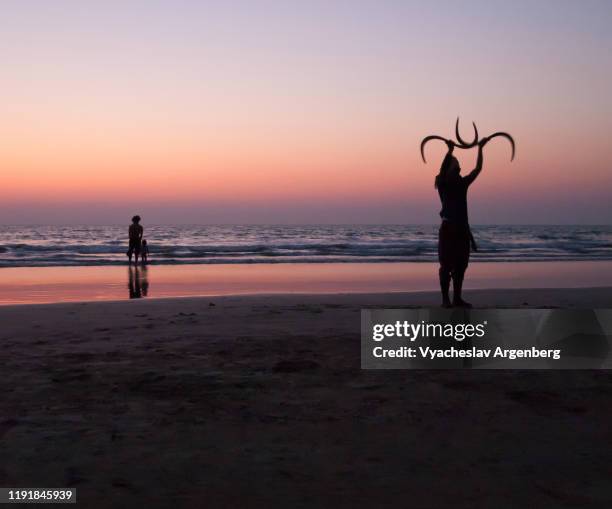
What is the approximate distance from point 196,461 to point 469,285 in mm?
12917

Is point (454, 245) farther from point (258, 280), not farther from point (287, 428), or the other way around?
point (258, 280)

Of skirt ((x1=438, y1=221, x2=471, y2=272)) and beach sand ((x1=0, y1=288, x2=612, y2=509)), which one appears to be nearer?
beach sand ((x1=0, y1=288, x2=612, y2=509))

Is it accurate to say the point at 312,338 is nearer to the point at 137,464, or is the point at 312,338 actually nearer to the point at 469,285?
the point at 137,464

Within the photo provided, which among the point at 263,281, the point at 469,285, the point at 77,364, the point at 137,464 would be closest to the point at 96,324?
the point at 77,364

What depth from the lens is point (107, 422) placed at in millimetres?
3846

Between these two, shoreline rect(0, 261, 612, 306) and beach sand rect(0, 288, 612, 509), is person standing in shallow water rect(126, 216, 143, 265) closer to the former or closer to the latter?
shoreline rect(0, 261, 612, 306)

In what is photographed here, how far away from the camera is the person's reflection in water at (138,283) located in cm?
1302

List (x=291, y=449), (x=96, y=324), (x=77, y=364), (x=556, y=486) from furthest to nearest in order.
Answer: (x=96, y=324) → (x=77, y=364) → (x=291, y=449) → (x=556, y=486)

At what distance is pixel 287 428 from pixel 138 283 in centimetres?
1220

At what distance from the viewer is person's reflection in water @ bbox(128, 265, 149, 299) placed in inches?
512

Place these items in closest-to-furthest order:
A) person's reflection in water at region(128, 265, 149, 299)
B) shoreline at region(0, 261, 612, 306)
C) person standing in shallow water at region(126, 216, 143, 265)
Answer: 1. person's reflection in water at region(128, 265, 149, 299)
2. shoreline at region(0, 261, 612, 306)
3. person standing in shallow water at region(126, 216, 143, 265)

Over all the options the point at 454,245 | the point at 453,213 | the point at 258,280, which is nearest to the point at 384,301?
the point at 454,245

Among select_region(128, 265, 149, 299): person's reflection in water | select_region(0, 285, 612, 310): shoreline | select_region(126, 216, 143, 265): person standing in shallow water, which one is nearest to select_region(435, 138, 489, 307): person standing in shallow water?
select_region(0, 285, 612, 310): shoreline

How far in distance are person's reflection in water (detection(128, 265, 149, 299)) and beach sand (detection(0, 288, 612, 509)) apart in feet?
21.4
